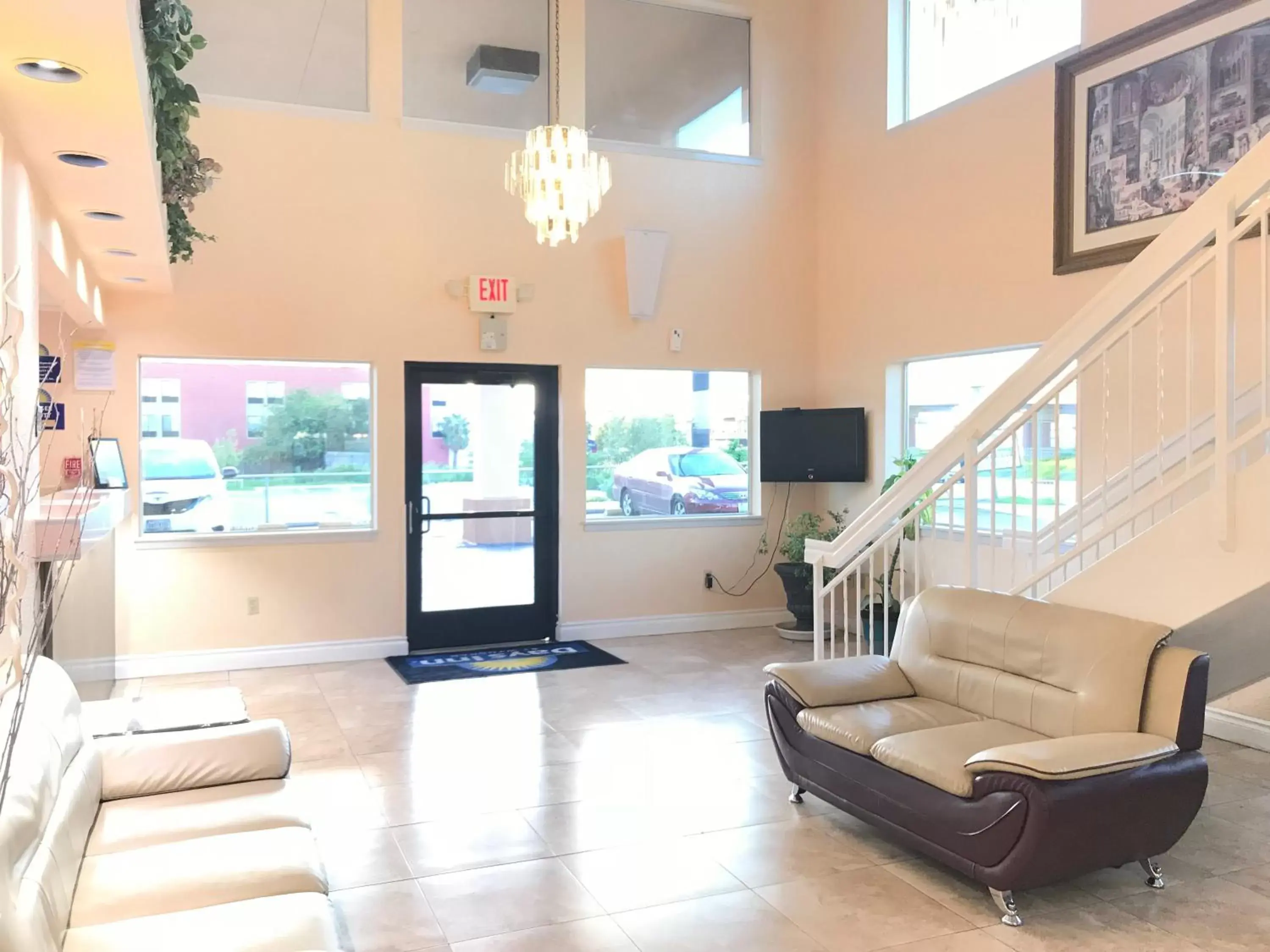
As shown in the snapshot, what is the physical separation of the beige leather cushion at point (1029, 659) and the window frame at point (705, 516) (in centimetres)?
349

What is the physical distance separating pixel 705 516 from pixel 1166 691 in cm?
484

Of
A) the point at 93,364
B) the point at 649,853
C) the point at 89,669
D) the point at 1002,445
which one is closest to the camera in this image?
the point at 649,853

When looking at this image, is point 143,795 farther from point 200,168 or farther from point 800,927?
point 200,168

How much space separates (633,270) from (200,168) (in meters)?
3.48

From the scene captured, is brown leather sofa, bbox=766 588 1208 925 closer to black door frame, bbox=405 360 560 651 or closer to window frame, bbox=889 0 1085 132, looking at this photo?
black door frame, bbox=405 360 560 651

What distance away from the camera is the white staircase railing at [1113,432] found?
11.2ft

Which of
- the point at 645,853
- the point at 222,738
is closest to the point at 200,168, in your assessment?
the point at 222,738

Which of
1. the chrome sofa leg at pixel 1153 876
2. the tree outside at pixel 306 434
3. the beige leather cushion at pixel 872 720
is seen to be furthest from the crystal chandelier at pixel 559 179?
the chrome sofa leg at pixel 1153 876

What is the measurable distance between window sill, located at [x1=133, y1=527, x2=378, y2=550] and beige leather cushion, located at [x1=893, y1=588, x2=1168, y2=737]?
3.96 m

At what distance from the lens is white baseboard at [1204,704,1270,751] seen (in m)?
5.02

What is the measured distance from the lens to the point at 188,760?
3234mm

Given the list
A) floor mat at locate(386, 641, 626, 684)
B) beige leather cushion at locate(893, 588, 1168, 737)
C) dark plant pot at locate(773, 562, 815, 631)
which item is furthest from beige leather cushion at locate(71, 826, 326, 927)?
dark plant pot at locate(773, 562, 815, 631)

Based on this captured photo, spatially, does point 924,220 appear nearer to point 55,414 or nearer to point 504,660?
point 504,660

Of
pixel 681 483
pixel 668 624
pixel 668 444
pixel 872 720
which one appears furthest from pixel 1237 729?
pixel 668 444
